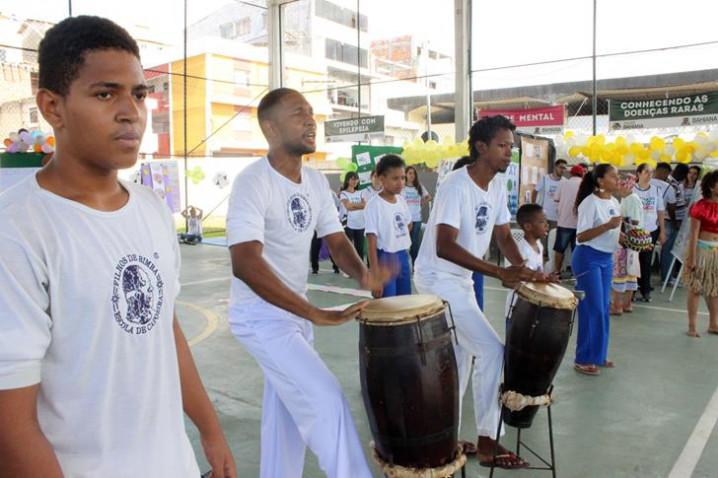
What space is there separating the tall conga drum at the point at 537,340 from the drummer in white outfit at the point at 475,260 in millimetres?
138

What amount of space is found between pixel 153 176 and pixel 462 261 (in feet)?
50.4

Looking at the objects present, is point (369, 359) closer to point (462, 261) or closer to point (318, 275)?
point (462, 261)

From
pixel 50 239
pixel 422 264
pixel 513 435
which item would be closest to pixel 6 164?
pixel 422 264

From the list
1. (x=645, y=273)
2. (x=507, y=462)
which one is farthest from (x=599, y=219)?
(x=645, y=273)

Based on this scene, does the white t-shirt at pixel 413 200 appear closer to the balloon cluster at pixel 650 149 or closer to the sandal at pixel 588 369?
the balloon cluster at pixel 650 149

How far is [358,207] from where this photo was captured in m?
11.1

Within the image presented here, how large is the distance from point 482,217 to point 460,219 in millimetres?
202

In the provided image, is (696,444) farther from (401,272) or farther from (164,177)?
(164,177)

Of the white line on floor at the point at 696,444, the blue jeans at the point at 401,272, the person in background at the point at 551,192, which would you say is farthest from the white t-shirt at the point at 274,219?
the person in background at the point at 551,192

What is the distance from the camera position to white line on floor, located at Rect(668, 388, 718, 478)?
11.7ft

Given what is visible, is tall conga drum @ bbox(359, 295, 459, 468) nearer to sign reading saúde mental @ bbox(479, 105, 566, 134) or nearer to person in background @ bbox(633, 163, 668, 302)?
person in background @ bbox(633, 163, 668, 302)

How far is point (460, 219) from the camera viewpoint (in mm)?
3740

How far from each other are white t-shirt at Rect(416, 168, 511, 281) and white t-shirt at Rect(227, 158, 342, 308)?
3.21 feet

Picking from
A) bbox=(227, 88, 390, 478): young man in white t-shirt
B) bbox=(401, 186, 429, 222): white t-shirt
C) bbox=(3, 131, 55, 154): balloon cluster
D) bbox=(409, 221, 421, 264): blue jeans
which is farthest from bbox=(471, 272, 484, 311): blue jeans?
bbox=(3, 131, 55, 154): balloon cluster
